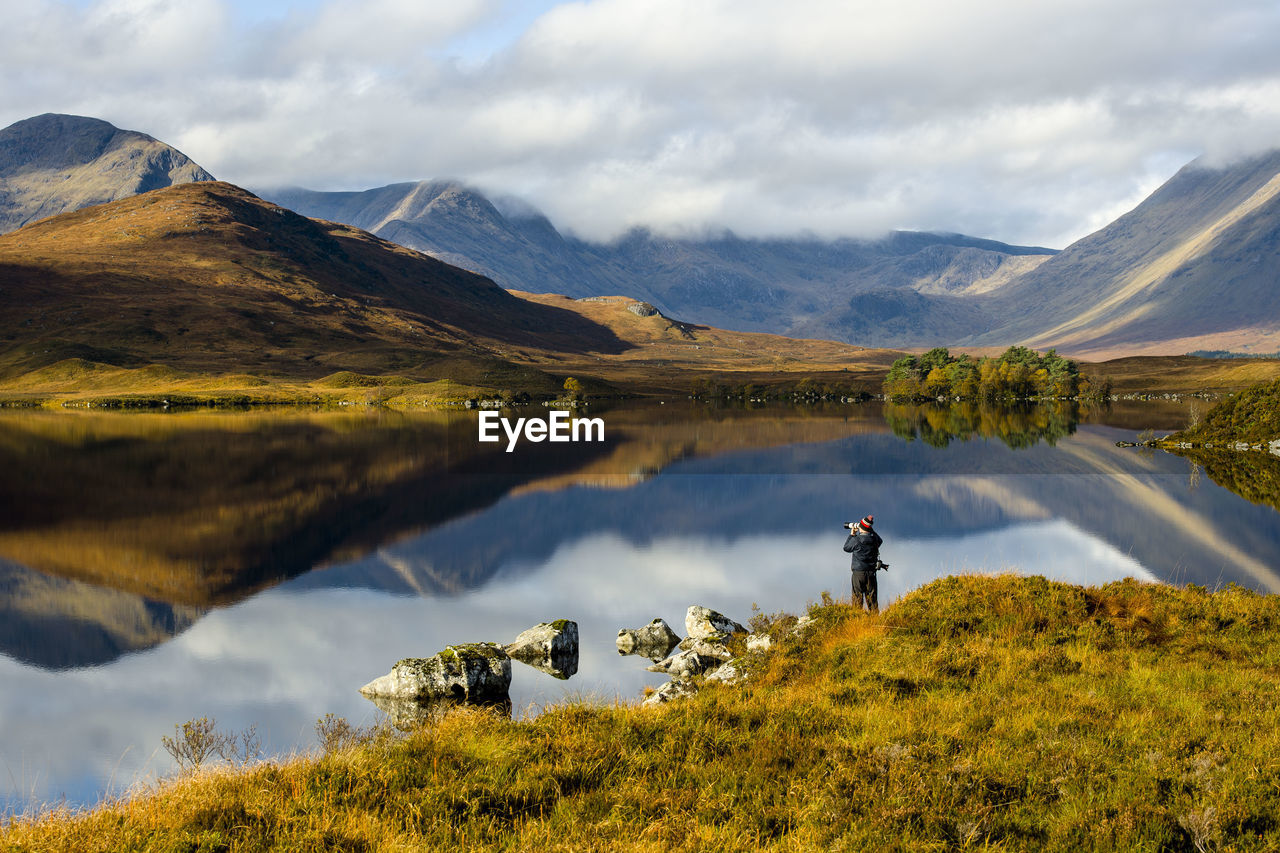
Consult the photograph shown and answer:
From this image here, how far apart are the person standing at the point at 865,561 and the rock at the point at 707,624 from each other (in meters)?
3.61

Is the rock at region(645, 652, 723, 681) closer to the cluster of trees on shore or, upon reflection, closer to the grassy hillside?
the grassy hillside

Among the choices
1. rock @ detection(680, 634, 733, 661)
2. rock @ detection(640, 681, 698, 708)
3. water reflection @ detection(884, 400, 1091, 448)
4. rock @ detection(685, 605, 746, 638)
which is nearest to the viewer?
rock @ detection(640, 681, 698, 708)

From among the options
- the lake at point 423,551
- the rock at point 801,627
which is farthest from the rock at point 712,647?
the rock at point 801,627

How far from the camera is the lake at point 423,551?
20.0 metres

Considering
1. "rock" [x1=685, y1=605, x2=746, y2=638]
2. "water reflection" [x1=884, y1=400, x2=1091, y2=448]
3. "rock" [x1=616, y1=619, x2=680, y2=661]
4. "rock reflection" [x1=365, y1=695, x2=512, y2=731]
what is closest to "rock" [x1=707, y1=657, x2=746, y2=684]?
"rock" [x1=616, y1=619, x2=680, y2=661]

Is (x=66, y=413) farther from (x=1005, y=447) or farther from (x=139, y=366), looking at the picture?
(x=1005, y=447)

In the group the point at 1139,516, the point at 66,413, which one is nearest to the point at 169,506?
the point at 1139,516

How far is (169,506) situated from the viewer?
46.0m

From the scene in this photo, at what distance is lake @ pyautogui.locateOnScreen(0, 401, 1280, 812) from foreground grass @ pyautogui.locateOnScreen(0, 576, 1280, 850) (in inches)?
211

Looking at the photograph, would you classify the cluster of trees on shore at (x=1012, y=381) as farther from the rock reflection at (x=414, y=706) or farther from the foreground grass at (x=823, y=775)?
the rock reflection at (x=414, y=706)

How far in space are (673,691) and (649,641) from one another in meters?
5.83

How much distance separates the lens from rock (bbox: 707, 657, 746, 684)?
703 inches

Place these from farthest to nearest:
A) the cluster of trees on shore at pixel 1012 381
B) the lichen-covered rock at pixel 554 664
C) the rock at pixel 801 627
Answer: the cluster of trees on shore at pixel 1012 381
the lichen-covered rock at pixel 554 664
the rock at pixel 801 627

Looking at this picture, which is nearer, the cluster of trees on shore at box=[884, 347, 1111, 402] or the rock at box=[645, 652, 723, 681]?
the rock at box=[645, 652, 723, 681]
